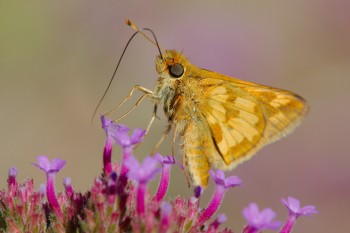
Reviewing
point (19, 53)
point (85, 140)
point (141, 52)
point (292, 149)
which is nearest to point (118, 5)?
point (141, 52)

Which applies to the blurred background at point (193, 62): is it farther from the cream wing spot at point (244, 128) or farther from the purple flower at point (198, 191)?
the purple flower at point (198, 191)

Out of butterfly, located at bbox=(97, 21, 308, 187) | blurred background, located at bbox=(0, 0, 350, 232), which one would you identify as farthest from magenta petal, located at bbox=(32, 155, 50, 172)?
blurred background, located at bbox=(0, 0, 350, 232)

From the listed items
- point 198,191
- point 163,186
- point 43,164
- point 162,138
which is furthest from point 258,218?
point 43,164

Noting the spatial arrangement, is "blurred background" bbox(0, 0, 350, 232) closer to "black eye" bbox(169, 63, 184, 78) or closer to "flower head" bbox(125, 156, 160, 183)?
"black eye" bbox(169, 63, 184, 78)

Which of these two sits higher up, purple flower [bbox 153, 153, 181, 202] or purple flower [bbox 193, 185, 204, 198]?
purple flower [bbox 153, 153, 181, 202]

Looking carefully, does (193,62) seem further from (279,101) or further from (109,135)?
(109,135)
